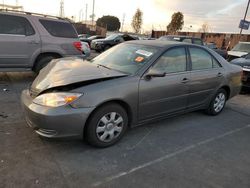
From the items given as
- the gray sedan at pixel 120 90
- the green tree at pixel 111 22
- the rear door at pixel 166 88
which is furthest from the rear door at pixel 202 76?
the green tree at pixel 111 22

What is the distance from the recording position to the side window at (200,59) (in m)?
4.15

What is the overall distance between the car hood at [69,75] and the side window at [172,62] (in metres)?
0.73

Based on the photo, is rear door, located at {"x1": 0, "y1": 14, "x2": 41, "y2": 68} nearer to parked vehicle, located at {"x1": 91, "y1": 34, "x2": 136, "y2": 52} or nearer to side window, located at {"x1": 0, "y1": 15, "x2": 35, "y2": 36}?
side window, located at {"x1": 0, "y1": 15, "x2": 35, "y2": 36}

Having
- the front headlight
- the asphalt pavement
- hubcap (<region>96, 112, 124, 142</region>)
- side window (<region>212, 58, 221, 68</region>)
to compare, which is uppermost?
side window (<region>212, 58, 221, 68</region>)

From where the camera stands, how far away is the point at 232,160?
10.5ft

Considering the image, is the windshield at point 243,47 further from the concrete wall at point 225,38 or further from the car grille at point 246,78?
the concrete wall at point 225,38

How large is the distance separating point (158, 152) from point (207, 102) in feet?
6.48

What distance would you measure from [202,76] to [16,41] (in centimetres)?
480

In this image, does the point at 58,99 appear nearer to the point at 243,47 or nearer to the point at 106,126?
the point at 106,126

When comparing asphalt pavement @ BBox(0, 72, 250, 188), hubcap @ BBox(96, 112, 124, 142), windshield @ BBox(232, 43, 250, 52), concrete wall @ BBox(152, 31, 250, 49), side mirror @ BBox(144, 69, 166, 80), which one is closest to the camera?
asphalt pavement @ BBox(0, 72, 250, 188)

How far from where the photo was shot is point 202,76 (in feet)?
13.8

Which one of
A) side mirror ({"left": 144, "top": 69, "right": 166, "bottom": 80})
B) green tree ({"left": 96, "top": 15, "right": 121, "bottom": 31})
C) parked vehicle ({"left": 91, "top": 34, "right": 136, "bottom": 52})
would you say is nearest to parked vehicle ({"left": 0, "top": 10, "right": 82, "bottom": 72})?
side mirror ({"left": 144, "top": 69, "right": 166, "bottom": 80})

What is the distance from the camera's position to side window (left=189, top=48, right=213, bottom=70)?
13.6 feet

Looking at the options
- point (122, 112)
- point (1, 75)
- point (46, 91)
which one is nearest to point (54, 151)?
point (46, 91)
